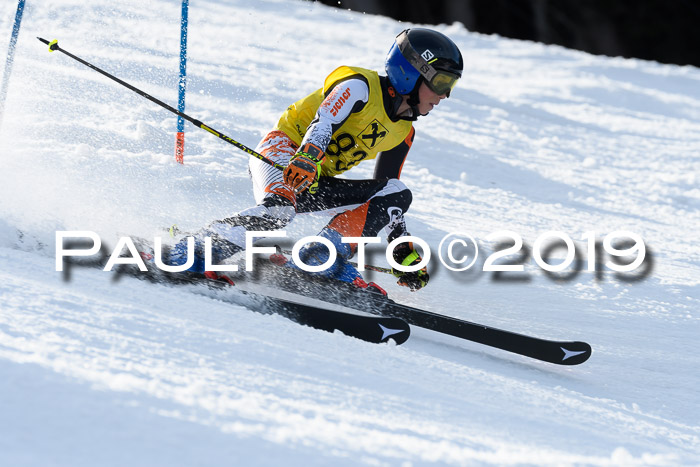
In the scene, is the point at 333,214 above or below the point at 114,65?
below

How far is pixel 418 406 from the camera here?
2.40 m

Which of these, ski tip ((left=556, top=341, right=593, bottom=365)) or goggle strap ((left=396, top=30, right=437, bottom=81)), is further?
goggle strap ((left=396, top=30, right=437, bottom=81))

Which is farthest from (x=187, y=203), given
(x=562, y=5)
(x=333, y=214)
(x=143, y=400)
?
(x=562, y=5)

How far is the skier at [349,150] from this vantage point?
11.2ft

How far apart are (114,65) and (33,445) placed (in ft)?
19.5

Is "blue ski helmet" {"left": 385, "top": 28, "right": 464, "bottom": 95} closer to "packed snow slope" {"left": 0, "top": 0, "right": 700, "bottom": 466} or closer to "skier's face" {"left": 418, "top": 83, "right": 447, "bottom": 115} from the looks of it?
"skier's face" {"left": 418, "top": 83, "right": 447, "bottom": 115}

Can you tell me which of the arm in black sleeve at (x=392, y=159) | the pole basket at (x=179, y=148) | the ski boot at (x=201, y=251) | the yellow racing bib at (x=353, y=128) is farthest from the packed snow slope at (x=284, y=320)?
the yellow racing bib at (x=353, y=128)

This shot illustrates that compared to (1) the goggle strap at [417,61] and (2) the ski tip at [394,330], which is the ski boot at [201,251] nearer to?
(2) the ski tip at [394,330]

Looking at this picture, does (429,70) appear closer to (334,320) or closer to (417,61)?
(417,61)

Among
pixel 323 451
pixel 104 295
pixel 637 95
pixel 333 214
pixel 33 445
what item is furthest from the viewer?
pixel 637 95

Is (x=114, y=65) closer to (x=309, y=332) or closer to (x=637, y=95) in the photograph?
(x=309, y=332)

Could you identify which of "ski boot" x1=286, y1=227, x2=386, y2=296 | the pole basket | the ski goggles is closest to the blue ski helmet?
the ski goggles

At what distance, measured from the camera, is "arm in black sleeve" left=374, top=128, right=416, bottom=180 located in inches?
157

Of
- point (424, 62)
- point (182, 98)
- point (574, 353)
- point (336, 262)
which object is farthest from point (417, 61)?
point (182, 98)
